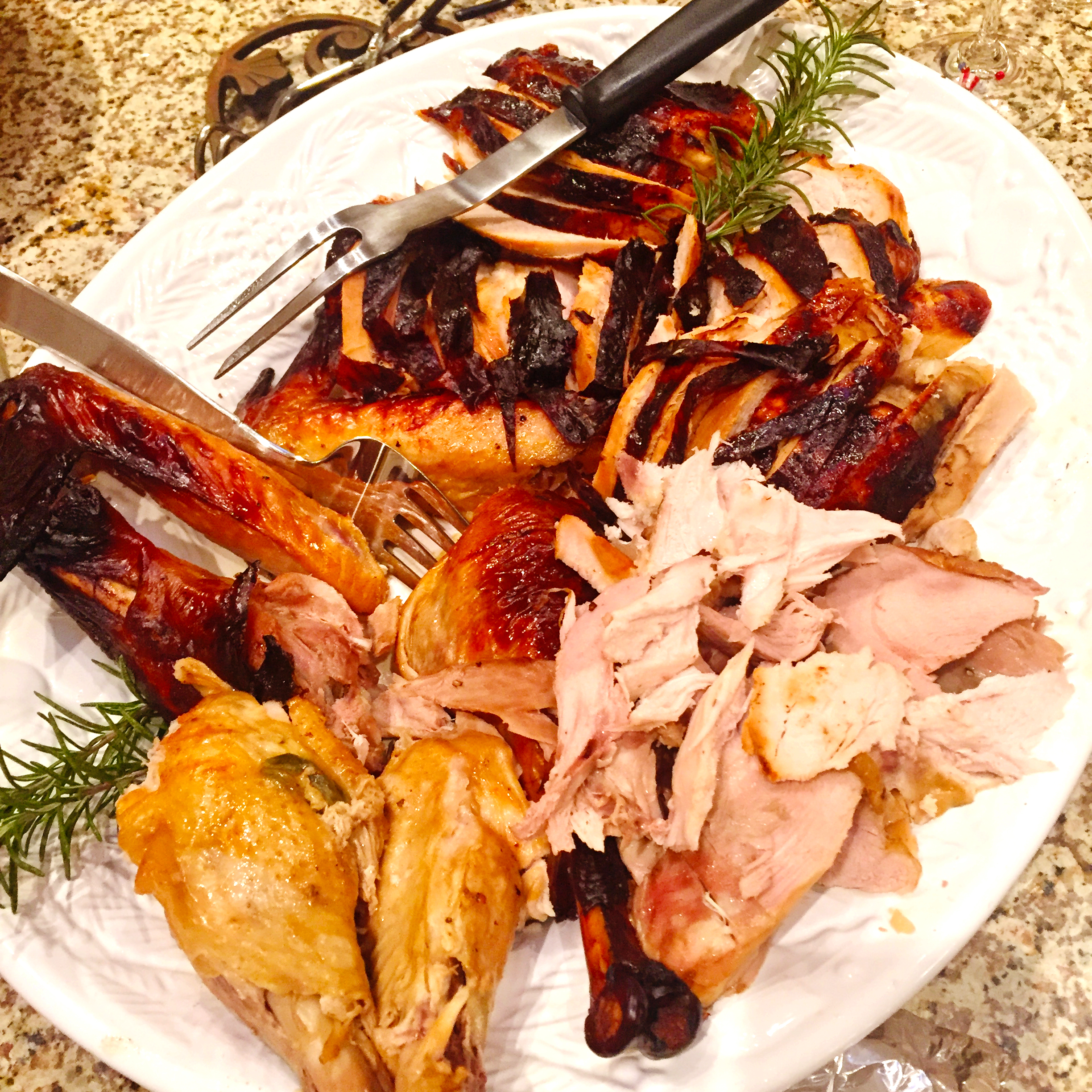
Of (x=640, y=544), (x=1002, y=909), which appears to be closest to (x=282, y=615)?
(x=640, y=544)

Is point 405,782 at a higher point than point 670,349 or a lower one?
lower

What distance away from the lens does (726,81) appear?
6.91 ft

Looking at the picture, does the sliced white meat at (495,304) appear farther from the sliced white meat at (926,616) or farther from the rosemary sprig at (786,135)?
the sliced white meat at (926,616)

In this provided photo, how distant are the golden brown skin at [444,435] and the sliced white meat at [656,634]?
19.2 inches

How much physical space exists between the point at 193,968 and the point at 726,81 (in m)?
2.19

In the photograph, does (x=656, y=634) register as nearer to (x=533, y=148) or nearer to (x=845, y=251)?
(x=845, y=251)

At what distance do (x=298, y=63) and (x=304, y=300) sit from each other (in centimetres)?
128

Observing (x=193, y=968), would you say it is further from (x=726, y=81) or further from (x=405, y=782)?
(x=726, y=81)

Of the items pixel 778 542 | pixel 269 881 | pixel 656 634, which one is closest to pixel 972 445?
pixel 778 542

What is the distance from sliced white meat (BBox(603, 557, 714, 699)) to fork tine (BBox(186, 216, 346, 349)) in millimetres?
1081

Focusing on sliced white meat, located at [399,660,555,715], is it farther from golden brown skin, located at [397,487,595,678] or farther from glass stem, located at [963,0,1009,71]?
glass stem, located at [963,0,1009,71]

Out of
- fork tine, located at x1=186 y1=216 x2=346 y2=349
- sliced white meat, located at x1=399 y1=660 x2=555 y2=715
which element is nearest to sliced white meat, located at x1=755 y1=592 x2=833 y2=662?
sliced white meat, located at x1=399 y1=660 x2=555 y2=715

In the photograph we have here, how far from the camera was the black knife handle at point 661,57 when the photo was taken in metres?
1.80

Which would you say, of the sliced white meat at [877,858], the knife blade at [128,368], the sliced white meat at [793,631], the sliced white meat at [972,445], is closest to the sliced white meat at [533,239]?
the knife blade at [128,368]
